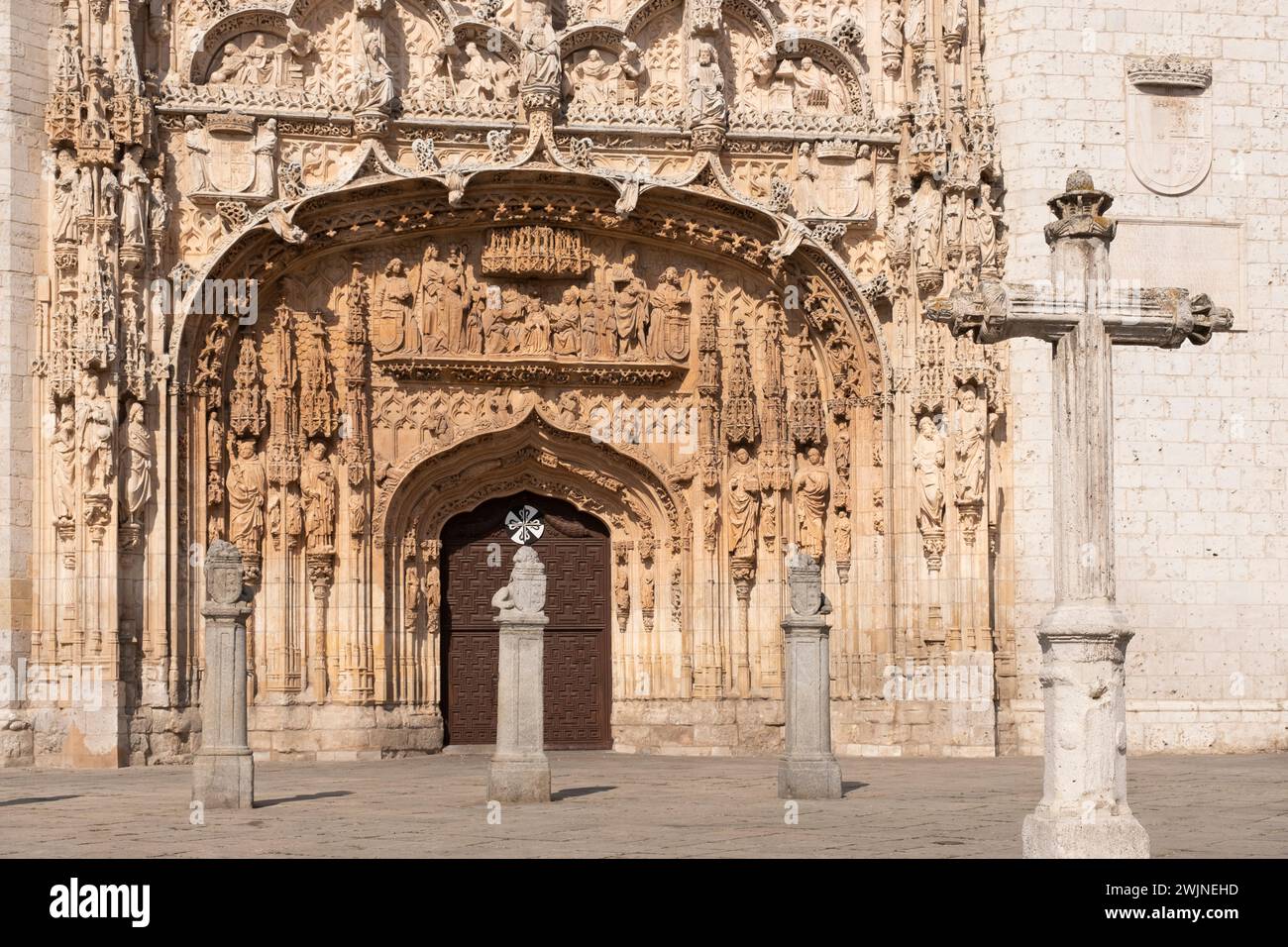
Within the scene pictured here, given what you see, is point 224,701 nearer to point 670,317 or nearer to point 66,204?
point 66,204

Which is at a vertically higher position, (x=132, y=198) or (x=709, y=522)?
(x=132, y=198)

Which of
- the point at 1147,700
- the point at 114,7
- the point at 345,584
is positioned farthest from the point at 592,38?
the point at 1147,700

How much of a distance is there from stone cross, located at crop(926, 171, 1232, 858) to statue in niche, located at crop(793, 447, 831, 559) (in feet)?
40.0

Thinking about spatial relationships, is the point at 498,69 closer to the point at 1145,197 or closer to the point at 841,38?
the point at 841,38

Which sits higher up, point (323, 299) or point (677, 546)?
point (323, 299)

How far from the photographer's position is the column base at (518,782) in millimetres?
15836

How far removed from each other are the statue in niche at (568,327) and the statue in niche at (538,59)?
2.51 meters

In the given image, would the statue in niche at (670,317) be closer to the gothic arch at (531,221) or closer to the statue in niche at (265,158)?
the gothic arch at (531,221)

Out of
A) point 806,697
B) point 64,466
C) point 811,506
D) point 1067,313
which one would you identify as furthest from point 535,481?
point 1067,313

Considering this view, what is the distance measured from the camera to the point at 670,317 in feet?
78.5

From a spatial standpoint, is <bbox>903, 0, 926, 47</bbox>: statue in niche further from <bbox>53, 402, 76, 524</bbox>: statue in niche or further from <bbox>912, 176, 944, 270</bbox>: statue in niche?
<bbox>53, 402, 76, 524</bbox>: statue in niche

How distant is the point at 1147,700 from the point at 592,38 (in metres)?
9.79

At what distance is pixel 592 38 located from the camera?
2330 cm

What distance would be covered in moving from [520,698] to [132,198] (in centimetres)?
852
